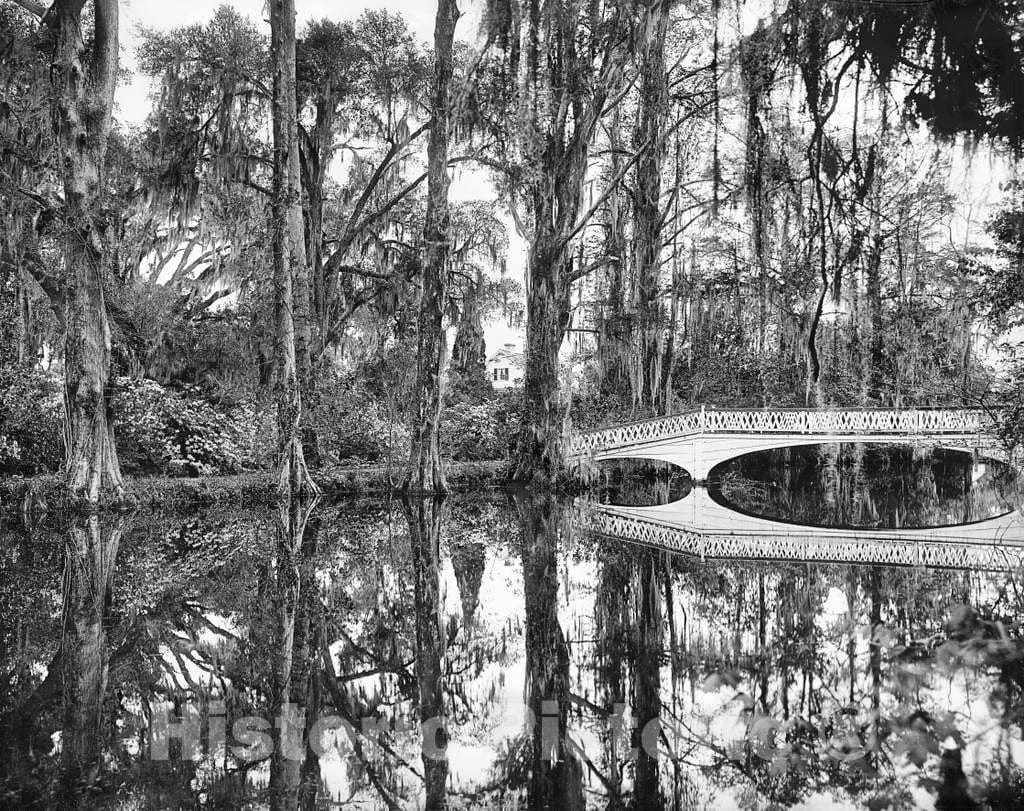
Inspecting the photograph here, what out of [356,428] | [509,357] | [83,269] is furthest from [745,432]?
[83,269]

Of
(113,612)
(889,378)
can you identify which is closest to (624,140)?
(889,378)

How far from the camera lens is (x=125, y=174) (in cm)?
1504

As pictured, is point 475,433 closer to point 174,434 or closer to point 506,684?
point 174,434

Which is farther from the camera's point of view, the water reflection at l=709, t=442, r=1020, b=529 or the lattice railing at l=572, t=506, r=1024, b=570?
the water reflection at l=709, t=442, r=1020, b=529

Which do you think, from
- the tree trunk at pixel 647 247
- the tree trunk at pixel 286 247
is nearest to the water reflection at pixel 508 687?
the tree trunk at pixel 286 247

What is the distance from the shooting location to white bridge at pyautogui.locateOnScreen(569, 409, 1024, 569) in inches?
323

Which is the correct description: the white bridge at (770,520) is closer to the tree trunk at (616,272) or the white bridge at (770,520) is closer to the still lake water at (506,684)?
the still lake water at (506,684)

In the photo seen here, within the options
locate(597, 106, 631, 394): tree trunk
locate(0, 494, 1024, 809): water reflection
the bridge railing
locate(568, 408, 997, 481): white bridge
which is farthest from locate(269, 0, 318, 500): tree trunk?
locate(568, 408, 997, 481): white bridge

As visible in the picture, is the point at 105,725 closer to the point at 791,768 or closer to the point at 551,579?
the point at 791,768

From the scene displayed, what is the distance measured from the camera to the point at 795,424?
19.9 metres

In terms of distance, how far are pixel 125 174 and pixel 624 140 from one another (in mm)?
11809

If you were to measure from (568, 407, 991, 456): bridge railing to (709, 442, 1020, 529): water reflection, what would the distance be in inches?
57.3

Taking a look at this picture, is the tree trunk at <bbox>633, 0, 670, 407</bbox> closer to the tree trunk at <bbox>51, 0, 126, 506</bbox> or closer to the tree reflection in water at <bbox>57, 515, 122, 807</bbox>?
the tree trunk at <bbox>51, 0, 126, 506</bbox>

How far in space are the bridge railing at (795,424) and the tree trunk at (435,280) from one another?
5.90 meters
